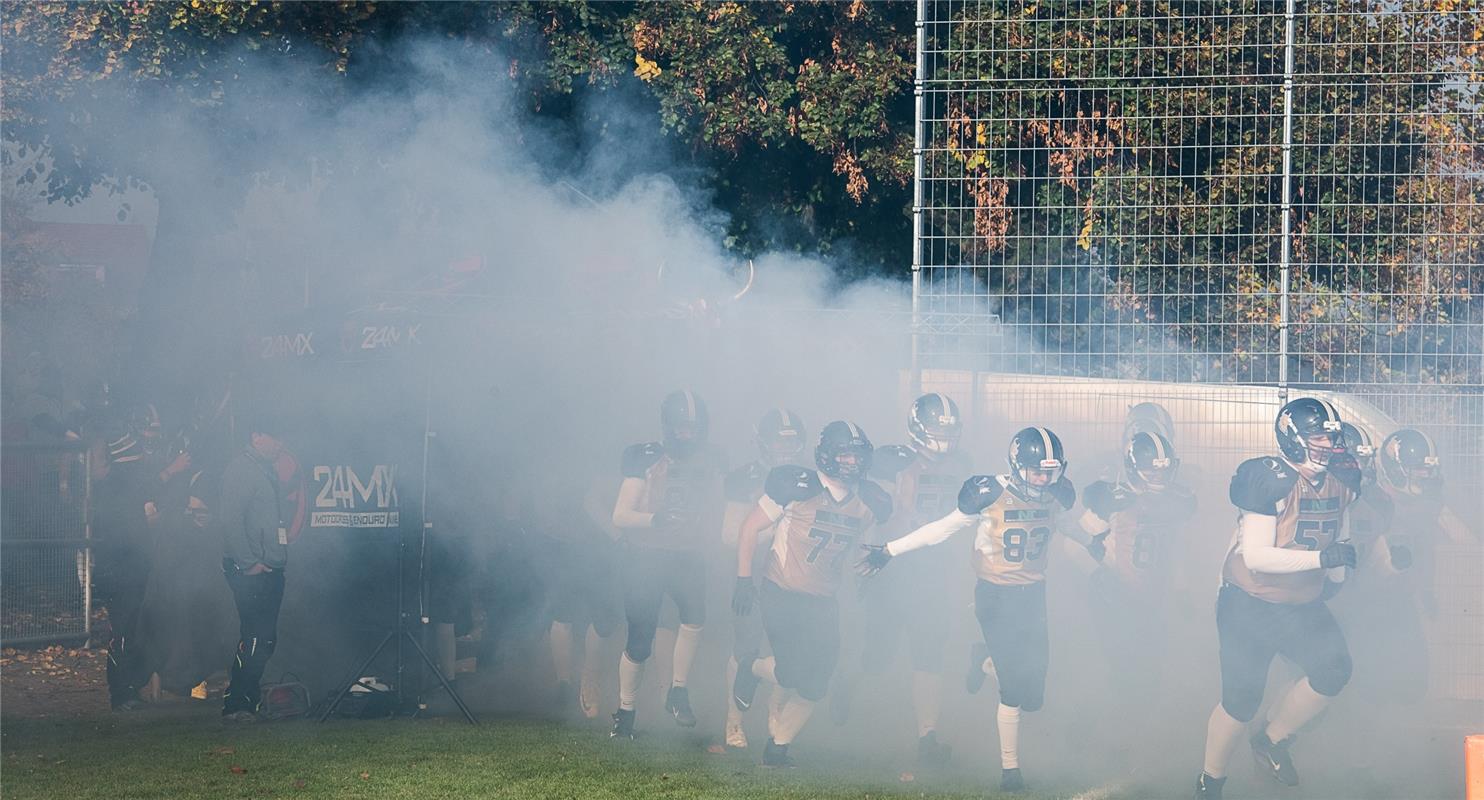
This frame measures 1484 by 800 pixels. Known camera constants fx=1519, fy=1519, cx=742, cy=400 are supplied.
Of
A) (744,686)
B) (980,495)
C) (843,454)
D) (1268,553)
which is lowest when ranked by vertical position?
(744,686)

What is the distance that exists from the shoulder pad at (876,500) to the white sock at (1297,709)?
274 centimetres

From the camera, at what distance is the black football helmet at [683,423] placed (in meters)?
10.9

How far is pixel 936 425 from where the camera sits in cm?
1061

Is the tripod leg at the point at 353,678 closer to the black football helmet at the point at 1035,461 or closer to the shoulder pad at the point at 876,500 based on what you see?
the shoulder pad at the point at 876,500

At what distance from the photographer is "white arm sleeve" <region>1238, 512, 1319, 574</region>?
877 cm

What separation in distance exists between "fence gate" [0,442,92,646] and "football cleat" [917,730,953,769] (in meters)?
8.66

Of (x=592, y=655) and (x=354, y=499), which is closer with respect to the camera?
(x=354, y=499)

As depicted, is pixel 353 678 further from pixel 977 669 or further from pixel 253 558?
pixel 977 669

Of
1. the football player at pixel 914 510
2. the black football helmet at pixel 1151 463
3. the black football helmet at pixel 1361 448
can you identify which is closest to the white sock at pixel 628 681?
the football player at pixel 914 510

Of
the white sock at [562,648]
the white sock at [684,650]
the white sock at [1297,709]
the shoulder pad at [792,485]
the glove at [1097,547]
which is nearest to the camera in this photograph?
the white sock at [1297,709]

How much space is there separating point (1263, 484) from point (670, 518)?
413cm

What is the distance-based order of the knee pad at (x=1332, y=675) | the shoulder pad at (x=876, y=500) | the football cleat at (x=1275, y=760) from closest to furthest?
the knee pad at (x=1332, y=675), the football cleat at (x=1275, y=760), the shoulder pad at (x=876, y=500)

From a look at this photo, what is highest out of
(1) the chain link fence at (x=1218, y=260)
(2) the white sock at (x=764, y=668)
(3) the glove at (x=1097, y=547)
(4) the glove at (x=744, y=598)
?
(1) the chain link fence at (x=1218, y=260)

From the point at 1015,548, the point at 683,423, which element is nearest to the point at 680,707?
the point at 683,423
